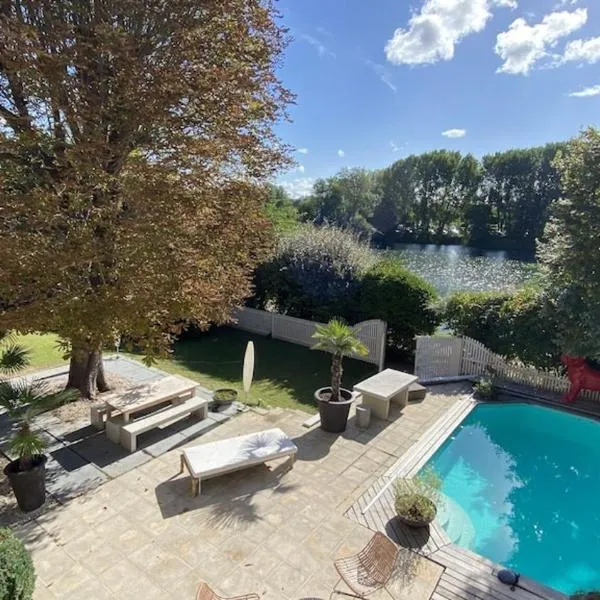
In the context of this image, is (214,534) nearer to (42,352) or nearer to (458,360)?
(458,360)

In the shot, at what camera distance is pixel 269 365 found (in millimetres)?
12531

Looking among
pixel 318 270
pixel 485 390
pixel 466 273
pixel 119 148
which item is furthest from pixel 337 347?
pixel 466 273

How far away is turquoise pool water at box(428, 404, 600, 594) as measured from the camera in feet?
18.5

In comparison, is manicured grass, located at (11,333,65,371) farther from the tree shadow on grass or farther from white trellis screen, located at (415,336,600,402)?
white trellis screen, located at (415,336,600,402)

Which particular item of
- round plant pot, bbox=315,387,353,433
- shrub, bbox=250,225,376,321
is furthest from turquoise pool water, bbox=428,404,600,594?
shrub, bbox=250,225,376,321

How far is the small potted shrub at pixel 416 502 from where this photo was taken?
5.30m

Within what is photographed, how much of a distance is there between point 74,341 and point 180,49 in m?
5.06

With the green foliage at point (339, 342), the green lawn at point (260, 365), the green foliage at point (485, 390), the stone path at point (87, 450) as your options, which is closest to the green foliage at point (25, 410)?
the stone path at point (87, 450)

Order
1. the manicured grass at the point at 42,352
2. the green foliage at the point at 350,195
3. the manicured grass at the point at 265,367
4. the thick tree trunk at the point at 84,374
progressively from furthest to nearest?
the green foliage at the point at 350,195 → the manicured grass at the point at 42,352 → the manicured grass at the point at 265,367 → the thick tree trunk at the point at 84,374

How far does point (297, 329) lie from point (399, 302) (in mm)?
4115

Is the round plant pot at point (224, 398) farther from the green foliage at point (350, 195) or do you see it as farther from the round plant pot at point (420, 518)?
the green foliage at point (350, 195)

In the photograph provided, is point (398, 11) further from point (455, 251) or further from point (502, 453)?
point (455, 251)

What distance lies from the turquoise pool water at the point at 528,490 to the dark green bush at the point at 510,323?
157 centimetres

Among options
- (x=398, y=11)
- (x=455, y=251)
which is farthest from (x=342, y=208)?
(x=398, y=11)
